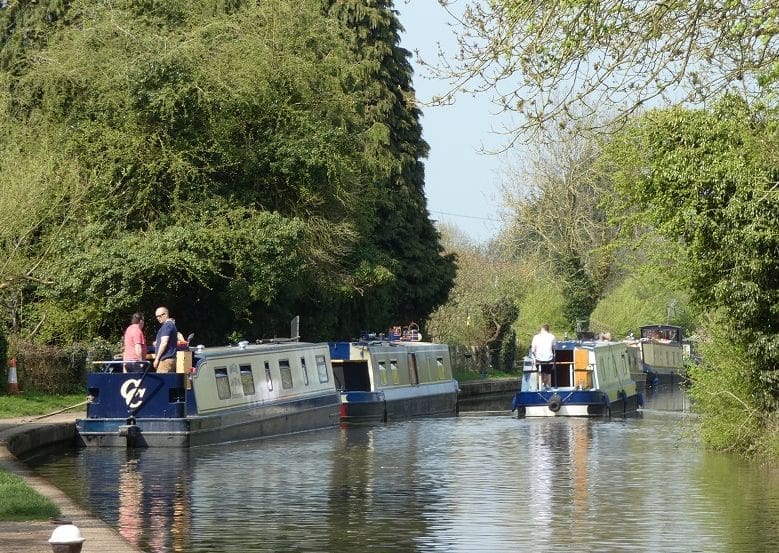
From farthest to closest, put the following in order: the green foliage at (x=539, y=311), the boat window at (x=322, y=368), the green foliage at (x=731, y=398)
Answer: the green foliage at (x=539, y=311) → the boat window at (x=322, y=368) → the green foliage at (x=731, y=398)

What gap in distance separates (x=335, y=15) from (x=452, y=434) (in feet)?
65.3

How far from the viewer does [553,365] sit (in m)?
33.2

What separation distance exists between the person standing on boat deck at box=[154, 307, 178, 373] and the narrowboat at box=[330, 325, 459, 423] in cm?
870

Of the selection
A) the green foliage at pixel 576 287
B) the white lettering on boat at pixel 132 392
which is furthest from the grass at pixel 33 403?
the green foliage at pixel 576 287

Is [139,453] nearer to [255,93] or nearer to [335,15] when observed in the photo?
[255,93]

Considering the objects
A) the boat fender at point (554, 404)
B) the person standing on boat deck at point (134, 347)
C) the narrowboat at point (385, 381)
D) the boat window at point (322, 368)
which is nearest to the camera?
the person standing on boat deck at point (134, 347)

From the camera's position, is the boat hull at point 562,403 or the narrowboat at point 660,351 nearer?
the boat hull at point 562,403

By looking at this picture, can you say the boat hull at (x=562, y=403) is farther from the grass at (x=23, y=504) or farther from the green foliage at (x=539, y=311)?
the green foliage at (x=539, y=311)

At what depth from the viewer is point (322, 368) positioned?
30.7 meters

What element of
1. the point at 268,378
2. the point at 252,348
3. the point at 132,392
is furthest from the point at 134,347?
the point at 268,378

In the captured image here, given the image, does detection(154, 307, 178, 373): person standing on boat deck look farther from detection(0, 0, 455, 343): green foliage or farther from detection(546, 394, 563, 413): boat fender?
detection(546, 394, 563, 413): boat fender

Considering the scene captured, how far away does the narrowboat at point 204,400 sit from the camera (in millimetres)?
23250

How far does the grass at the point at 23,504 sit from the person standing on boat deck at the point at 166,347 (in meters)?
9.46

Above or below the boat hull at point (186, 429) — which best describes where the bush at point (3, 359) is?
above
